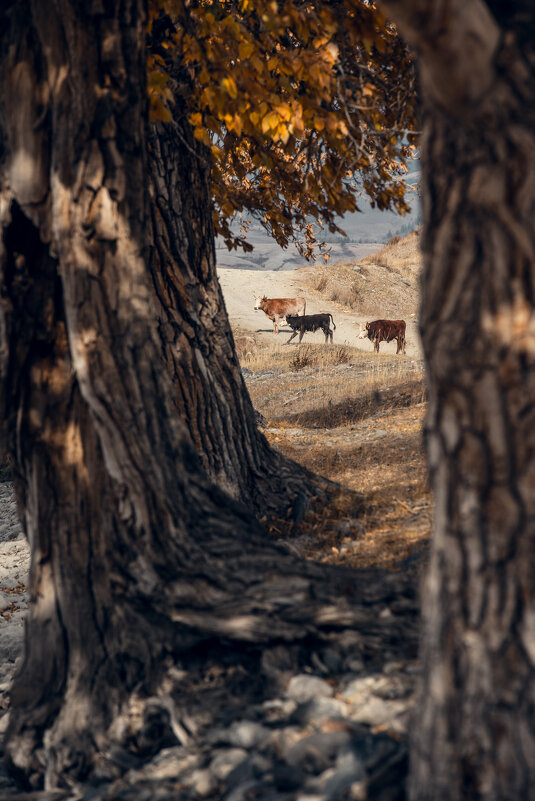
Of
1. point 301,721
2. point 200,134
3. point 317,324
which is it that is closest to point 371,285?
point 317,324

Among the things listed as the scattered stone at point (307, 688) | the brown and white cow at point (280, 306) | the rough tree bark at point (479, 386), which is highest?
the brown and white cow at point (280, 306)

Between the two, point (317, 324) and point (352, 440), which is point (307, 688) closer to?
point (352, 440)

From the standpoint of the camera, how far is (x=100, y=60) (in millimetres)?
2955

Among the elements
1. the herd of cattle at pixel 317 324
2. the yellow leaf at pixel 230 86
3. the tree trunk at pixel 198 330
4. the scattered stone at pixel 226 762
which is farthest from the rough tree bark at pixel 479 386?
the herd of cattle at pixel 317 324

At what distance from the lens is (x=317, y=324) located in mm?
23906

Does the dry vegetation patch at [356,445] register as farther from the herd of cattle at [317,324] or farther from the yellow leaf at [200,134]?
the herd of cattle at [317,324]

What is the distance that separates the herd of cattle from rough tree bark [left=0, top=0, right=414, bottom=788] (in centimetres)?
1775

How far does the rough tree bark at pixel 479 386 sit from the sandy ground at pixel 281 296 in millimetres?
20297

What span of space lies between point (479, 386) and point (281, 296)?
30.4m

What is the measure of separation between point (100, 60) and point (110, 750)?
→ 2865mm

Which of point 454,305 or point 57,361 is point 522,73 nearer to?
point 454,305

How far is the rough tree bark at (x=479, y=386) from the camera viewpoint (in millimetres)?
1622

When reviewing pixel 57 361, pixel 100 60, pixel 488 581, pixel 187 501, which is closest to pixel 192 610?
pixel 187 501

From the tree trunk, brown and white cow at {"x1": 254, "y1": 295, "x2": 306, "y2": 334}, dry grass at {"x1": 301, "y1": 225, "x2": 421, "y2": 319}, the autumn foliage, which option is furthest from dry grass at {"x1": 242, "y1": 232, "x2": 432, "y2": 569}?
dry grass at {"x1": 301, "y1": 225, "x2": 421, "y2": 319}
